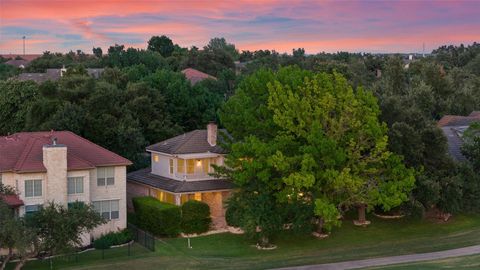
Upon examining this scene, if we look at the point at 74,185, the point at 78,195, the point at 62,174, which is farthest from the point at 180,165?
the point at 62,174

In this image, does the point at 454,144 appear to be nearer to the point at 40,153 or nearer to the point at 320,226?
the point at 320,226

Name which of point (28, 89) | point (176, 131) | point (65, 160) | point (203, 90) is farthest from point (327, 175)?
point (28, 89)

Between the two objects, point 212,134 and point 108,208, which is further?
point 212,134

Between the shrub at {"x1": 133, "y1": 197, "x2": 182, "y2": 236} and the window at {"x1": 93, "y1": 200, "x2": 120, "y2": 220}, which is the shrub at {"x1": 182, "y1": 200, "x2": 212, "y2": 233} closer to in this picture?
the shrub at {"x1": 133, "y1": 197, "x2": 182, "y2": 236}

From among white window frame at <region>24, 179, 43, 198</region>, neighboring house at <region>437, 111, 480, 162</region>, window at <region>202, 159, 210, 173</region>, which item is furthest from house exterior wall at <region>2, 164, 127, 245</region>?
neighboring house at <region>437, 111, 480, 162</region>

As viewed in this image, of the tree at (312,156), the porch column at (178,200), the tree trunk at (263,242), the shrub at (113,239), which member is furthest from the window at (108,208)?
the tree trunk at (263,242)

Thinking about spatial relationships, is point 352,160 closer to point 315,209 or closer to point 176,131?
point 315,209

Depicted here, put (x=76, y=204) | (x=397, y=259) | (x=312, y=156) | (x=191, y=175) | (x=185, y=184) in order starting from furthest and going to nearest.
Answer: (x=191, y=175) → (x=185, y=184) → (x=312, y=156) → (x=76, y=204) → (x=397, y=259)
